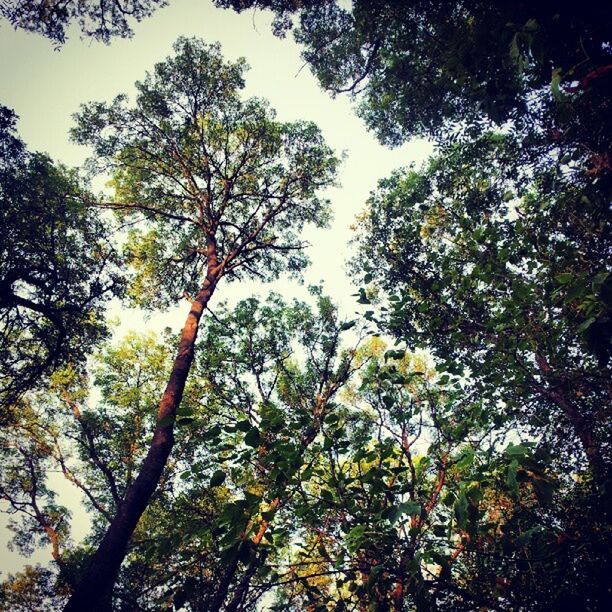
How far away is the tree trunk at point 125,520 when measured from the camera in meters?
4.12

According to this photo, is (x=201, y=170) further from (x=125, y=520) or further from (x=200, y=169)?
(x=125, y=520)

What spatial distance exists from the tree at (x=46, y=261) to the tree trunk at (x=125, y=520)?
314 centimetres

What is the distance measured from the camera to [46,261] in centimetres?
812

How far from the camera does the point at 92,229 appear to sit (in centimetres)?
898

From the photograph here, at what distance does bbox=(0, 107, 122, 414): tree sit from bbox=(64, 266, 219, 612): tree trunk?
314 centimetres

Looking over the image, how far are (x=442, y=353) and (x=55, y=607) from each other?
66.5 feet

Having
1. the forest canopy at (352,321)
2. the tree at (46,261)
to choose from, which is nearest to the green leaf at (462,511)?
the forest canopy at (352,321)

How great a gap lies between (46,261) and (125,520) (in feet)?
21.5

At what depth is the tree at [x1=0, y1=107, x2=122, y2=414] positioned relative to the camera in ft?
24.2

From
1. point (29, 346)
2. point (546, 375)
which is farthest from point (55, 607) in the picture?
point (546, 375)

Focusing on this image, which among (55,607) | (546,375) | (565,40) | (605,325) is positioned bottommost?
(55,607)

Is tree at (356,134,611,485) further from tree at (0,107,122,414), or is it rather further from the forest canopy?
tree at (0,107,122,414)

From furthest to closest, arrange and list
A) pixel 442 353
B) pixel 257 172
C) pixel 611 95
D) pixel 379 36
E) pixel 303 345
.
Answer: pixel 257 172 < pixel 303 345 < pixel 442 353 < pixel 379 36 < pixel 611 95

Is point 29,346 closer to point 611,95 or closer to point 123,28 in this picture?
point 123,28
